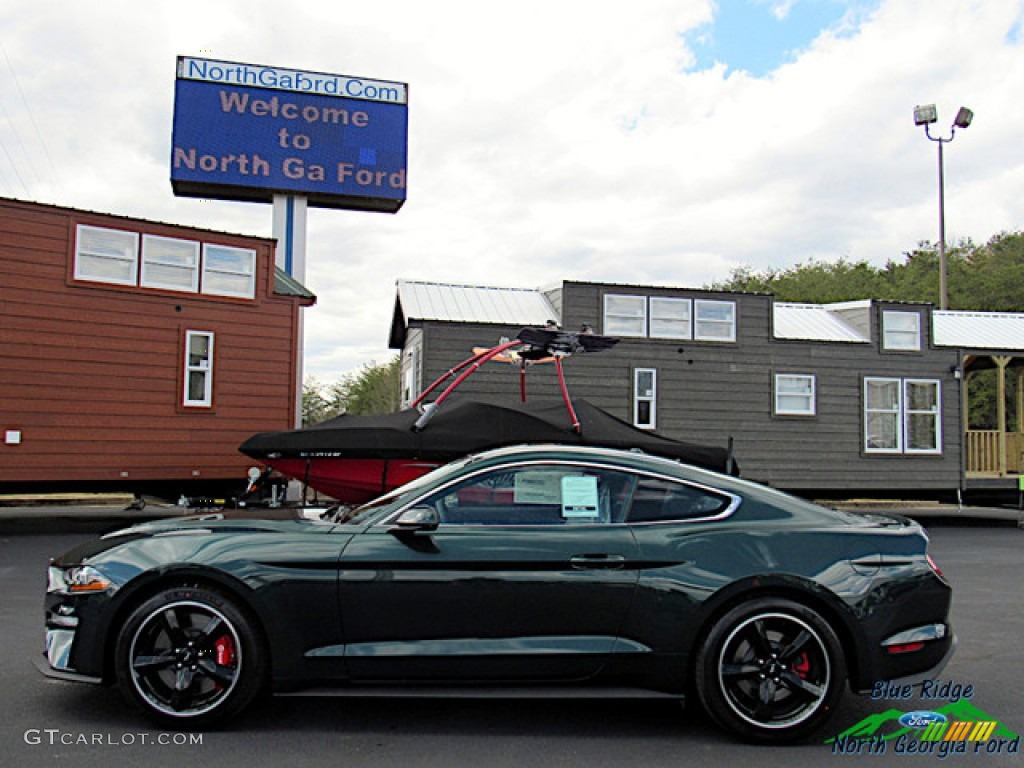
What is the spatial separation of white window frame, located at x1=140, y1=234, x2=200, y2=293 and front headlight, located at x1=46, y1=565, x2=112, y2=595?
904 cm

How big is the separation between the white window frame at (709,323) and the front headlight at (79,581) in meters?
14.0

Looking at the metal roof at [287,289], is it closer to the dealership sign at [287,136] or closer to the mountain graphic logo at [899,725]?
the dealership sign at [287,136]

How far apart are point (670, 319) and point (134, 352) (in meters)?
9.69

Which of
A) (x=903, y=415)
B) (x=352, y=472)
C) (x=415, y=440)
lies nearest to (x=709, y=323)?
(x=903, y=415)

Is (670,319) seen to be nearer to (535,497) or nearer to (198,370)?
(198,370)

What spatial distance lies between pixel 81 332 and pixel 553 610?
400 inches

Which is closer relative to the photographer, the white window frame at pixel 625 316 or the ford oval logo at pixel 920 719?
the ford oval logo at pixel 920 719

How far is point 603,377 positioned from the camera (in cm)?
1636

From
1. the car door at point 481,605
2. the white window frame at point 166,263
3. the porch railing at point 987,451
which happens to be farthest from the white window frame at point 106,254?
the porch railing at point 987,451

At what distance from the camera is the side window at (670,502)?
4.38 m

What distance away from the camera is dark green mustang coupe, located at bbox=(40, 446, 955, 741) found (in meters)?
4.09

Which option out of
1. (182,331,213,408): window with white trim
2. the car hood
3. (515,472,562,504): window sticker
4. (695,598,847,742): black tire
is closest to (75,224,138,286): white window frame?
(182,331,213,408): window with white trim

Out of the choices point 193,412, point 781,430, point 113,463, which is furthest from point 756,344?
point 113,463

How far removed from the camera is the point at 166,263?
1262 centimetres
